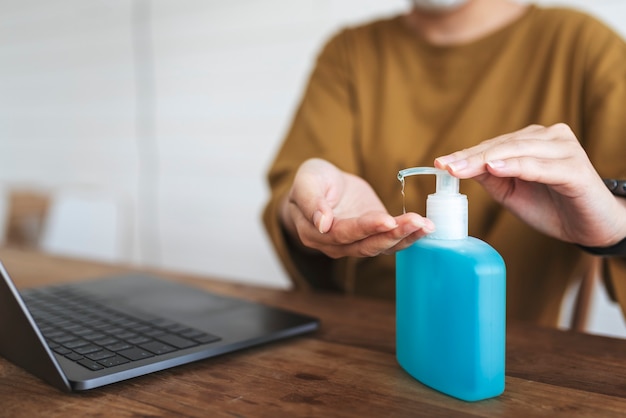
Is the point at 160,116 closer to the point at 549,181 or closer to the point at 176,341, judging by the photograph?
the point at 176,341

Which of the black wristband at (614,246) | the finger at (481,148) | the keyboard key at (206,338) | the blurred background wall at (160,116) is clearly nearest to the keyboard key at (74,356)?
the keyboard key at (206,338)

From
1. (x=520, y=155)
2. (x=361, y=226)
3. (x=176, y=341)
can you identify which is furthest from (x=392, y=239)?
(x=176, y=341)

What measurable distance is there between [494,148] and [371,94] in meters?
0.55

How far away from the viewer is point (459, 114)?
91cm

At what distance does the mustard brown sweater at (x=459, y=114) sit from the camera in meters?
0.83

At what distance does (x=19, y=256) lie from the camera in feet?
3.65

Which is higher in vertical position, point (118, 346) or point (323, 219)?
point (323, 219)

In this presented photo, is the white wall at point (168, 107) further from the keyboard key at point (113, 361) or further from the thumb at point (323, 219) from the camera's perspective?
the keyboard key at point (113, 361)

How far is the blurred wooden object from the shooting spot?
1794 millimetres

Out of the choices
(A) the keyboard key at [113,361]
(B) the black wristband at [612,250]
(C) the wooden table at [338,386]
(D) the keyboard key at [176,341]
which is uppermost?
(B) the black wristband at [612,250]

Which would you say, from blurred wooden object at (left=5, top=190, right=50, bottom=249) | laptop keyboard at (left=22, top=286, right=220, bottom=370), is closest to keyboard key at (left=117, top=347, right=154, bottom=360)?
laptop keyboard at (left=22, top=286, right=220, bottom=370)

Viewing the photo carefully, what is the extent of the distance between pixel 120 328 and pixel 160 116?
1563mm

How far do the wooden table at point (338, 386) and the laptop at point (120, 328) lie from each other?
1cm

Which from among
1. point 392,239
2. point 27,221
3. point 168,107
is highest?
point 168,107
